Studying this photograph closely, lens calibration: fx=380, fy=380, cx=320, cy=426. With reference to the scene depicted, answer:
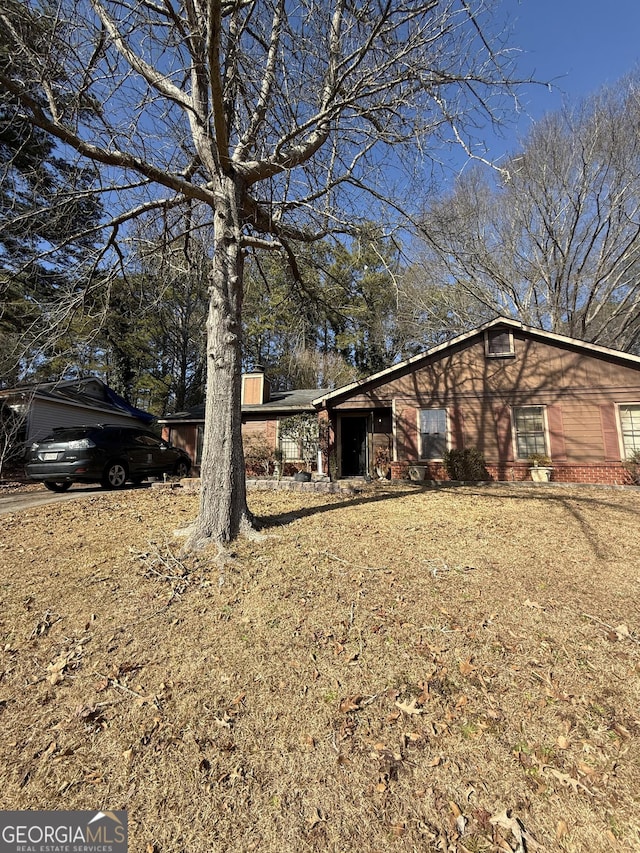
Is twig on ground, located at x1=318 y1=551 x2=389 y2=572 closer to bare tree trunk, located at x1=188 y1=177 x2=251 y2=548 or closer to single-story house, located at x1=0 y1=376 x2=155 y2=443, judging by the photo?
bare tree trunk, located at x1=188 y1=177 x2=251 y2=548

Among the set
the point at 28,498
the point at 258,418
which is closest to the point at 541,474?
the point at 258,418

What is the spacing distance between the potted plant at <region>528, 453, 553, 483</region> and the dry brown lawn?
710cm

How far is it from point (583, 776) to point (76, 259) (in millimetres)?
8419

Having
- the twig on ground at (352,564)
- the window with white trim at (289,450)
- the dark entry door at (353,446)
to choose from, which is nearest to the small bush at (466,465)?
the dark entry door at (353,446)

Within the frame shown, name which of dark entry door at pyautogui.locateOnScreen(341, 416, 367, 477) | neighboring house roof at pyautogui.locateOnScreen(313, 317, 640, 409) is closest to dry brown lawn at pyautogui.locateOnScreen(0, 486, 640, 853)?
neighboring house roof at pyautogui.locateOnScreen(313, 317, 640, 409)

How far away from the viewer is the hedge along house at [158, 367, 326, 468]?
1512cm

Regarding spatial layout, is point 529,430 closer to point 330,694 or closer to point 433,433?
point 433,433

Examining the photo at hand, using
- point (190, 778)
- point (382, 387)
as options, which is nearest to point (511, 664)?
point (190, 778)

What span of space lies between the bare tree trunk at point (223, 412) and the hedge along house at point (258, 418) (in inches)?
371

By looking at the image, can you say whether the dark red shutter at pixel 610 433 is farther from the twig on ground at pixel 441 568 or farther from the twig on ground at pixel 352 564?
the twig on ground at pixel 352 564

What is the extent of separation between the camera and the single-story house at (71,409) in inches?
604

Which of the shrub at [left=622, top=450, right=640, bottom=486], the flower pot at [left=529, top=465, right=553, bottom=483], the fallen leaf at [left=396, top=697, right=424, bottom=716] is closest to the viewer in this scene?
the fallen leaf at [left=396, top=697, right=424, bottom=716]

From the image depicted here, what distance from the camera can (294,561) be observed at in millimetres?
4137

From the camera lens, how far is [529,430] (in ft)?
38.1
